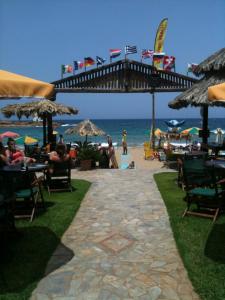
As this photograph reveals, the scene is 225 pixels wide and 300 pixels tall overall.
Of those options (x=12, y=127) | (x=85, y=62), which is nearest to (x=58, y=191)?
(x=85, y=62)

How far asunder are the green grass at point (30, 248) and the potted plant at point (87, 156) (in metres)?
5.94

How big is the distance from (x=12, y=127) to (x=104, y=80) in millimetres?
88987

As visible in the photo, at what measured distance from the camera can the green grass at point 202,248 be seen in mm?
3957

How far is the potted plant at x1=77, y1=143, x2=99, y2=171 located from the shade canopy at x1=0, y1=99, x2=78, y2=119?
1746mm

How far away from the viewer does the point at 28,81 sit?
4.73 meters

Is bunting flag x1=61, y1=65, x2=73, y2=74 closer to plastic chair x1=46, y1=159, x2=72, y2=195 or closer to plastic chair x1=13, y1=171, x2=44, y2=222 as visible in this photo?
plastic chair x1=46, y1=159, x2=72, y2=195

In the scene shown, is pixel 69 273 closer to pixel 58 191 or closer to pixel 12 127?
pixel 58 191

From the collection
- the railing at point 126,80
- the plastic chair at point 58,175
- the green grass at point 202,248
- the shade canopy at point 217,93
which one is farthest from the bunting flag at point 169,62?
the shade canopy at point 217,93

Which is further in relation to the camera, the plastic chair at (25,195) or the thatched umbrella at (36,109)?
the thatched umbrella at (36,109)

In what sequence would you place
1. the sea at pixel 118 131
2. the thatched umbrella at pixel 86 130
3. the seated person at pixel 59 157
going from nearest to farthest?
the seated person at pixel 59 157 < the thatched umbrella at pixel 86 130 < the sea at pixel 118 131

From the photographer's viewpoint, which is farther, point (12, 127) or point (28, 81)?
point (12, 127)

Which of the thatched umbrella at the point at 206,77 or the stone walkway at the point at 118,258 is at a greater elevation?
the thatched umbrella at the point at 206,77

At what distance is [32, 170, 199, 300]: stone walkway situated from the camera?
3889 millimetres

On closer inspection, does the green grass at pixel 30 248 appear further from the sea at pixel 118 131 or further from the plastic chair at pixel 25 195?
the sea at pixel 118 131
